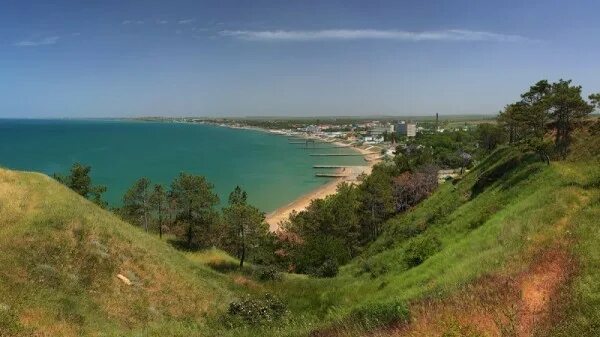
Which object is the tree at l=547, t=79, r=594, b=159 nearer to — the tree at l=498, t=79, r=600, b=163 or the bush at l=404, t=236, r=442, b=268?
the tree at l=498, t=79, r=600, b=163

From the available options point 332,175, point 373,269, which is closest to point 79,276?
point 373,269

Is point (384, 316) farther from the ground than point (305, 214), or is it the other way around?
point (384, 316)

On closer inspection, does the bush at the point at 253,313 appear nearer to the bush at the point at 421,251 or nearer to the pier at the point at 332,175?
the bush at the point at 421,251

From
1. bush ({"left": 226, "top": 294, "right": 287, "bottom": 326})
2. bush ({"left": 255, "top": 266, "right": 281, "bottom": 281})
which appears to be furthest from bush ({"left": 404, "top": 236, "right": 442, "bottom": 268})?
bush ({"left": 255, "top": 266, "right": 281, "bottom": 281})

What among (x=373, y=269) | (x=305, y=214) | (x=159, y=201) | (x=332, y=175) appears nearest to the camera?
(x=373, y=269)

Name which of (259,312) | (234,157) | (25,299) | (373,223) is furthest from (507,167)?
(234,157)

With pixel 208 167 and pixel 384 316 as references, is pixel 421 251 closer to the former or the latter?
pixel 384 316

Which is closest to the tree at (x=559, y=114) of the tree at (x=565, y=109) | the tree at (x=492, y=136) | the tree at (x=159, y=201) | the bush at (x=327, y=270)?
the tree at (x=565, y=109)
